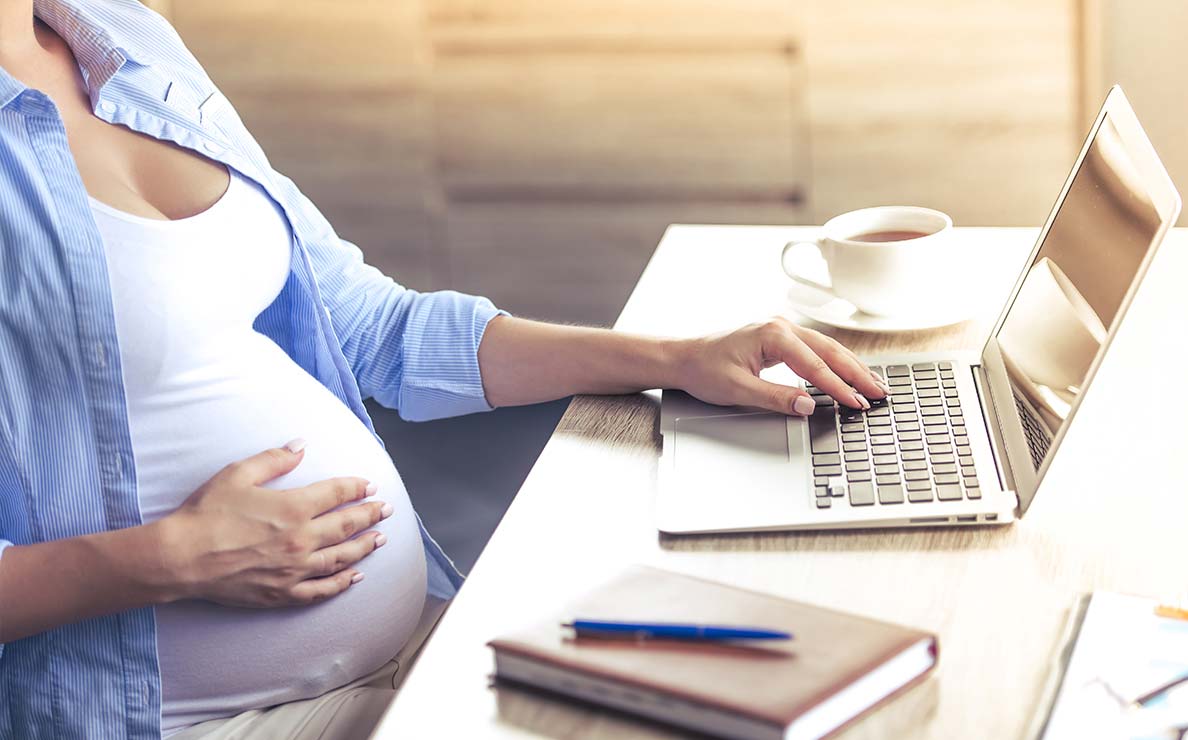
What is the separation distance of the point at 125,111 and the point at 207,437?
281 mm

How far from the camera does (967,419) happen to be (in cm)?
86

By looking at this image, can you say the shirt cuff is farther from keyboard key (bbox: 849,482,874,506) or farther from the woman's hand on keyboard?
keyboard key (bbox: 849,482,874,506)

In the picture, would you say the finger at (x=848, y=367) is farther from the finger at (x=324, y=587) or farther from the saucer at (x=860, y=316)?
the finger at (x=324, y=587)

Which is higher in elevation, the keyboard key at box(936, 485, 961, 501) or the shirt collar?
the shirt collar

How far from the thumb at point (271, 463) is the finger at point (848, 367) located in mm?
391

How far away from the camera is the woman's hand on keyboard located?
896 mm

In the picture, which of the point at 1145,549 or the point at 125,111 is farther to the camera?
the point at 125,111

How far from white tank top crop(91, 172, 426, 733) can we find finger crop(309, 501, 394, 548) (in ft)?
0.10

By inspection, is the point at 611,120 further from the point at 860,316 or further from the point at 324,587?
the point at 324,587

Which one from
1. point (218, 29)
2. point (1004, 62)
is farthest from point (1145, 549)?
point (218, 29)

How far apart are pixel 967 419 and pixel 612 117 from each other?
1.23 metres

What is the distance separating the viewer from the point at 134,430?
35.5 inches

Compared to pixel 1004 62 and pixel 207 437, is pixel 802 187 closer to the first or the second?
pixel 1004 62

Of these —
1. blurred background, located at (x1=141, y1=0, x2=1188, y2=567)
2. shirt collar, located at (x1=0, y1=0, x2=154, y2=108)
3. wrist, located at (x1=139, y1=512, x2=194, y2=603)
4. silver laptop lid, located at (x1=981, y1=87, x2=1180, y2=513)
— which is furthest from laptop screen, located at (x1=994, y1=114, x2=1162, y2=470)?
blurred background, located at (x1=141, y1=0, x2=1188, y2=567)
